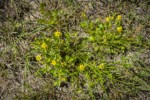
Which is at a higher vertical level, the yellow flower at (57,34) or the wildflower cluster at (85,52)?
the yellow flower at (57,34)

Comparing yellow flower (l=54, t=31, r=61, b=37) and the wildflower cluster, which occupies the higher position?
yellow flower (l=54, t=31, r=61, b=37)

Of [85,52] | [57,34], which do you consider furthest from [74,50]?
[57,34]

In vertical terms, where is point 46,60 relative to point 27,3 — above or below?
below

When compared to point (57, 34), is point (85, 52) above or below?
below

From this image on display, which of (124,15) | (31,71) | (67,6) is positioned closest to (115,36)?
(124,15)

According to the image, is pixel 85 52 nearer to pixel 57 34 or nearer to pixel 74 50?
pixel 74 50

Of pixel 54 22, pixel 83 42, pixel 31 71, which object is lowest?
pixel 31 71

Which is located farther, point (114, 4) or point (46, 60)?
point (114, 4)

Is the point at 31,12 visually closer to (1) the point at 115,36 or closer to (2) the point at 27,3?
(2) the point at 27,3
